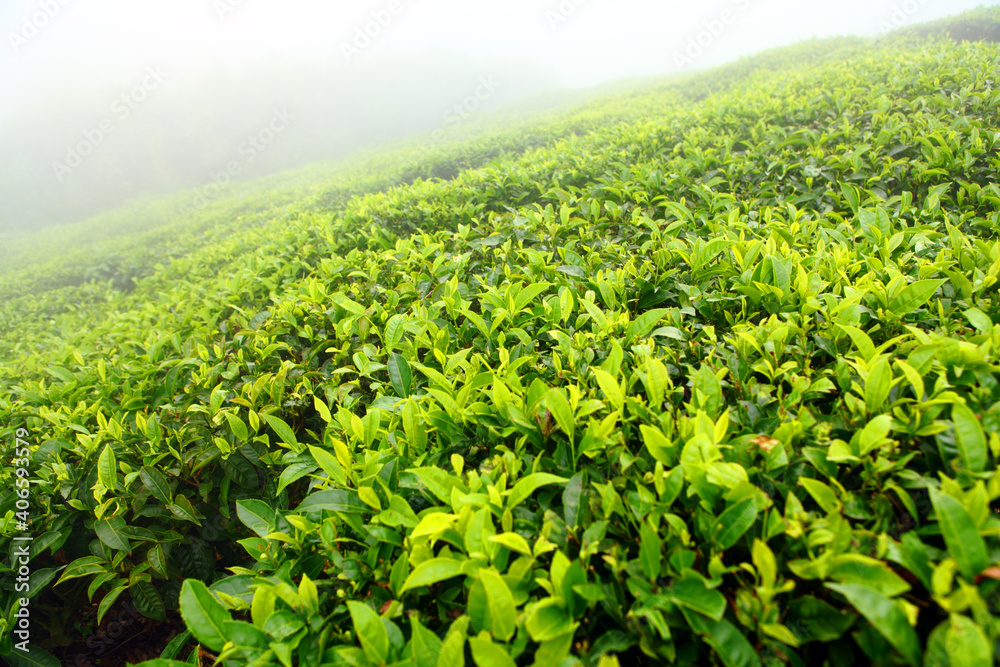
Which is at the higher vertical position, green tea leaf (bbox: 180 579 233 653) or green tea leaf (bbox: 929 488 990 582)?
green tea leaf (bbox: 929 488 990 582)

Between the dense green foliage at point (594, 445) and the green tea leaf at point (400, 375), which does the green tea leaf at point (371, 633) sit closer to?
the dense green foliage at point (594, 445)

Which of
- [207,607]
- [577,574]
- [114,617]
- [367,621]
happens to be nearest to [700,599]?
[577,574]

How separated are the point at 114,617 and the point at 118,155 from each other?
1755 inches

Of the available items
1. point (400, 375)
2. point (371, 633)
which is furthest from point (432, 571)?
point (400, 375)

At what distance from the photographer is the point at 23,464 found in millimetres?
1979

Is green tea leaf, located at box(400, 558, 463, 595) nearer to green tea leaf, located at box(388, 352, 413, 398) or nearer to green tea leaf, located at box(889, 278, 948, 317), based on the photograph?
green tea leaf, located at box(388, 352, 413, 398)

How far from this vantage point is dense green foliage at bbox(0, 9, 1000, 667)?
876 millimetres

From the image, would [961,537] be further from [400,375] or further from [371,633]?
[400,375]

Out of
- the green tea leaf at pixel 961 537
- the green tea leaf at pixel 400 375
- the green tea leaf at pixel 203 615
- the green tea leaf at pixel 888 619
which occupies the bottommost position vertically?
the green tea leaf at pixel 203 615

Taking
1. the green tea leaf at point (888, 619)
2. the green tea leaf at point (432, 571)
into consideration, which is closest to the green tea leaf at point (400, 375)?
the green tea leaf at point (432, 571)

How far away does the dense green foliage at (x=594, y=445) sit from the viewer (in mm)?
876

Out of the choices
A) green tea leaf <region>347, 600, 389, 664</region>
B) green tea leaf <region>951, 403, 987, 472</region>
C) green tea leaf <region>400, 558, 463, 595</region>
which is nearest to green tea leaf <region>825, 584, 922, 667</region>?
green tea leaf <region>951, 403, 987, 472</region>

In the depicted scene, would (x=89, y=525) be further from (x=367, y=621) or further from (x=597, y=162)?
(x=597, y=162)

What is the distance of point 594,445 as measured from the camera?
1.19 metres
